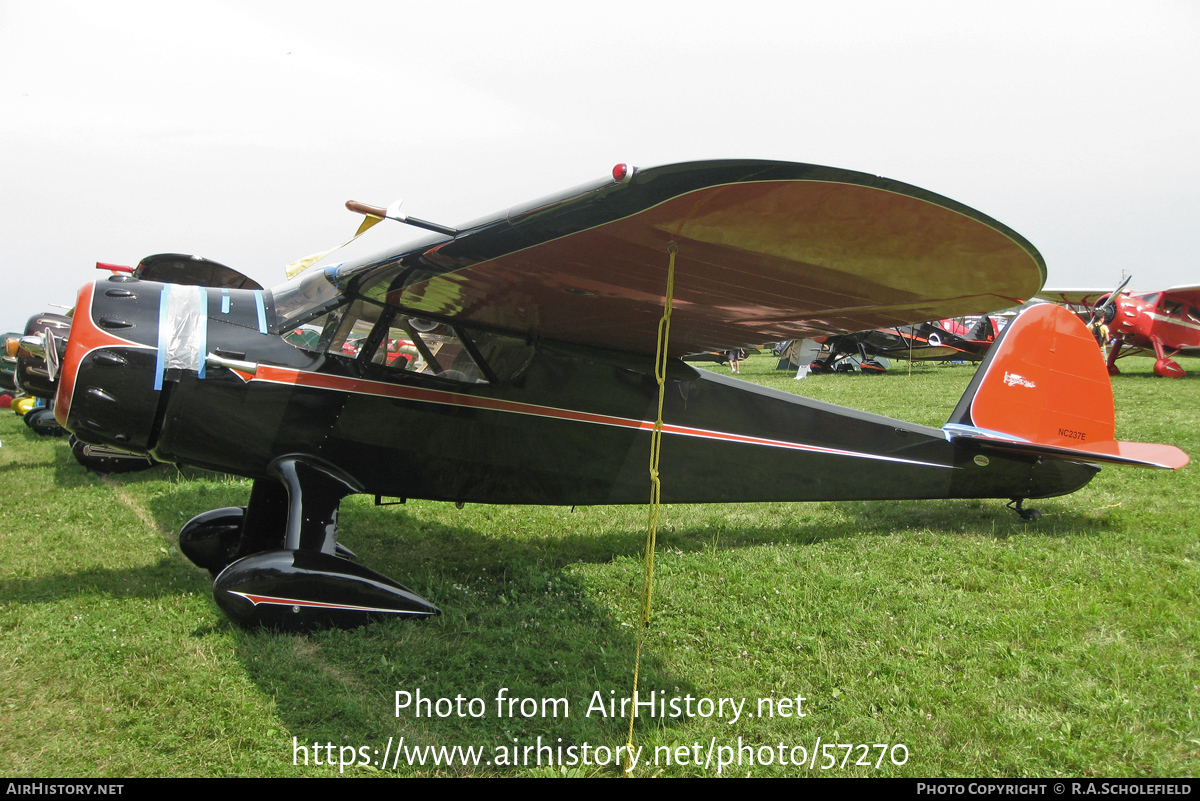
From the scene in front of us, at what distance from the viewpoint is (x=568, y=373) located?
15.5ft

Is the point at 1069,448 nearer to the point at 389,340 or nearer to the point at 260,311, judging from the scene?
the point at 389,340

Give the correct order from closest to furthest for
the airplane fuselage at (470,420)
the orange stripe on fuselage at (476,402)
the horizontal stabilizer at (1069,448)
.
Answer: the airplane fuselage at (470,420), the orange stripe on fuselage at (476,402), the horizontal stabilizer at (1069,448)

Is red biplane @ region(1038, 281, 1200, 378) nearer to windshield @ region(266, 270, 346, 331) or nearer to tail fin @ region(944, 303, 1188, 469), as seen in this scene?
tail fin @ region(944, 303, 1188, 469)

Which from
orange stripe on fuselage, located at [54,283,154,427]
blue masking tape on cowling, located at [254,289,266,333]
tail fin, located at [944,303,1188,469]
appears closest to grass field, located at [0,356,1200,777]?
tail fin, located at [944,303,1188,469]

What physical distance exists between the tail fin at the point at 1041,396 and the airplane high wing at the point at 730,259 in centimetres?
291

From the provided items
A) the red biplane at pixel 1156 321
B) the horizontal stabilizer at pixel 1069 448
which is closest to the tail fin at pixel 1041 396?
the horizontal stabilizer at pixel 1069 448

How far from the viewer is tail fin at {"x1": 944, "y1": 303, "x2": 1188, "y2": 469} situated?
596cm

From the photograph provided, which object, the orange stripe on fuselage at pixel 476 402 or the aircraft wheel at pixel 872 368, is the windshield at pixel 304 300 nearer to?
the orange stripe on fuselage at pixel 476 402

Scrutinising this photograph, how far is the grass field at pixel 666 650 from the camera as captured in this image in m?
2.99

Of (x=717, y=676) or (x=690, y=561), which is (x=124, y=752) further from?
(x=690, y=561)

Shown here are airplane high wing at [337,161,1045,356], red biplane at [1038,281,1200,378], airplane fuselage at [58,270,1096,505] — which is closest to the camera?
airplane high wing at [337,161,1045,356]

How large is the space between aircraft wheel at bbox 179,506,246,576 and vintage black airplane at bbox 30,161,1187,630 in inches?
0.7

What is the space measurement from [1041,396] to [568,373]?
13.6 feet
